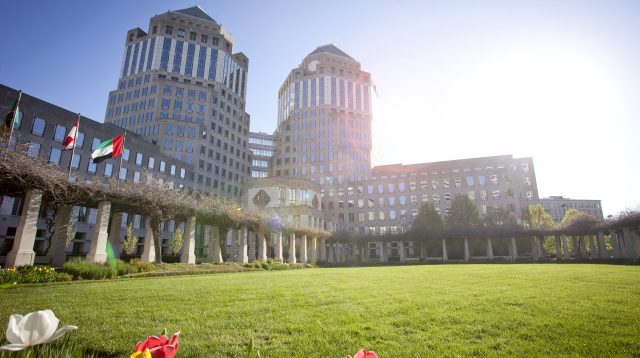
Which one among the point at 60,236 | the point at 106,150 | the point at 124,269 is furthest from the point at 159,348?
the point at 60,236

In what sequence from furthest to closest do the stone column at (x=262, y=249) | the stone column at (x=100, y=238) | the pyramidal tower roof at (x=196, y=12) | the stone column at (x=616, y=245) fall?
the pyramidal tower roof at (x=196, y=12) → the stone column at (x=616, y=245) → the stone column at (x=262, y=249) → the stone column at (x=100, y=238)

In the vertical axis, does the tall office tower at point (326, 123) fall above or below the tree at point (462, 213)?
above

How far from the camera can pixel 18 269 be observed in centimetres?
1662

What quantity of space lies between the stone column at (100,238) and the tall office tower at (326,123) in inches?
3230

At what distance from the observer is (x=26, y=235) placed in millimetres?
19781

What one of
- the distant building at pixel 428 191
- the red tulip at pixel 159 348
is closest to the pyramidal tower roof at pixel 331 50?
the distant building at pixel 428 191

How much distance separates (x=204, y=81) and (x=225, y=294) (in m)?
93.0

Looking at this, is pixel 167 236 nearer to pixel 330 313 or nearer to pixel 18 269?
pixel 18 269

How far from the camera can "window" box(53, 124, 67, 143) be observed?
48.4 m

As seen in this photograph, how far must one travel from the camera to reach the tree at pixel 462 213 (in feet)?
235

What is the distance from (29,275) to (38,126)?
41.7 metres

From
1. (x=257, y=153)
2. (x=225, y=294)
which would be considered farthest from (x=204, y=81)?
(x=225, y=294)

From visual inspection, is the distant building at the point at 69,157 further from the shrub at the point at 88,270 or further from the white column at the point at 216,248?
the shrub at the point at 88,270

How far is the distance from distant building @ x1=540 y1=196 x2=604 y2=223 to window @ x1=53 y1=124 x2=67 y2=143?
6439 inches
